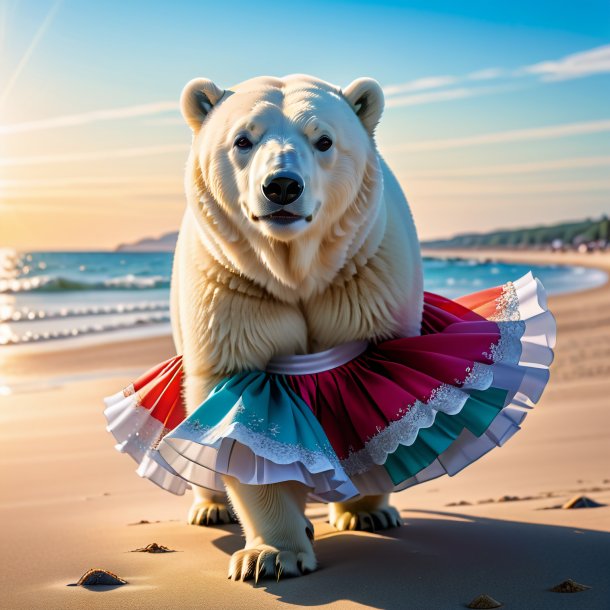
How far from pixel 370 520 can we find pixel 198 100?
175 centimetres

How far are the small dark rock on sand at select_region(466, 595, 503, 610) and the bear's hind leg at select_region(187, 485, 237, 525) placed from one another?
1698 mm

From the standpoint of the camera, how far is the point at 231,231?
327cm

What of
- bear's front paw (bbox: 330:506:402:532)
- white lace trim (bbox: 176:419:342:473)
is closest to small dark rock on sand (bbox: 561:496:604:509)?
bear's front paw (bbox: 330:506:402:532)

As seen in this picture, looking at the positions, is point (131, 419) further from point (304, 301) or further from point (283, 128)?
point (283, 128)

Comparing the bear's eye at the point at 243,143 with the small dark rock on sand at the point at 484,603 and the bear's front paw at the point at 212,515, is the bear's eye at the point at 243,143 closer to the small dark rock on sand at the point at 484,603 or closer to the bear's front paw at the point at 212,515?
the small dark rock on sand at the point at 484,603

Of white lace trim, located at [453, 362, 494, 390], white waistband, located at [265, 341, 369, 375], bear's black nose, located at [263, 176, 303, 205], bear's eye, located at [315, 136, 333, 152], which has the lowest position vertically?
white lace trim, located at [453, 362, 494, 390]

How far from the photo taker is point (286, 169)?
9.62 ft

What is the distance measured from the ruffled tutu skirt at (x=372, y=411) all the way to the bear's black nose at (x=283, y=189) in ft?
2.18

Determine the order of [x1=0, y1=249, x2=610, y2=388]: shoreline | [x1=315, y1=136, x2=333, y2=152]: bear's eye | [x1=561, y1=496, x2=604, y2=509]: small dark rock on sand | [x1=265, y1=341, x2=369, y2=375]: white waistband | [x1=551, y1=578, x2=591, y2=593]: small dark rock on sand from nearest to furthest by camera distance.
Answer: [x1=551, y1=578, x2=591, y2=593]: small dark rock on sand < [x1=315, y1=136, x2=333, y2=152]: bear's eye < [x1=265, y1=341, x2=369, y2=375]: white waistband < [x1=561, y1=496, x2=604, y2=509]: small dark rock on sand < [x1=0, y1=249, x2=610, y2=388]: shoreline

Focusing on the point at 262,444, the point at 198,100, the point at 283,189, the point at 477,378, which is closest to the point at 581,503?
the point at 477,378

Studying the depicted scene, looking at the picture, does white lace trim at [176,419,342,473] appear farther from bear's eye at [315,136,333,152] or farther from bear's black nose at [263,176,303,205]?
bear's eye at [315,136,333,152]

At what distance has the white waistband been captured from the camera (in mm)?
3383

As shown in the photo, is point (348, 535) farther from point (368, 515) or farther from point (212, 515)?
point (212, 515)

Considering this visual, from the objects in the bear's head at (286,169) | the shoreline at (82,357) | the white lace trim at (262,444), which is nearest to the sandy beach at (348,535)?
the white lace trim at (262,444)
